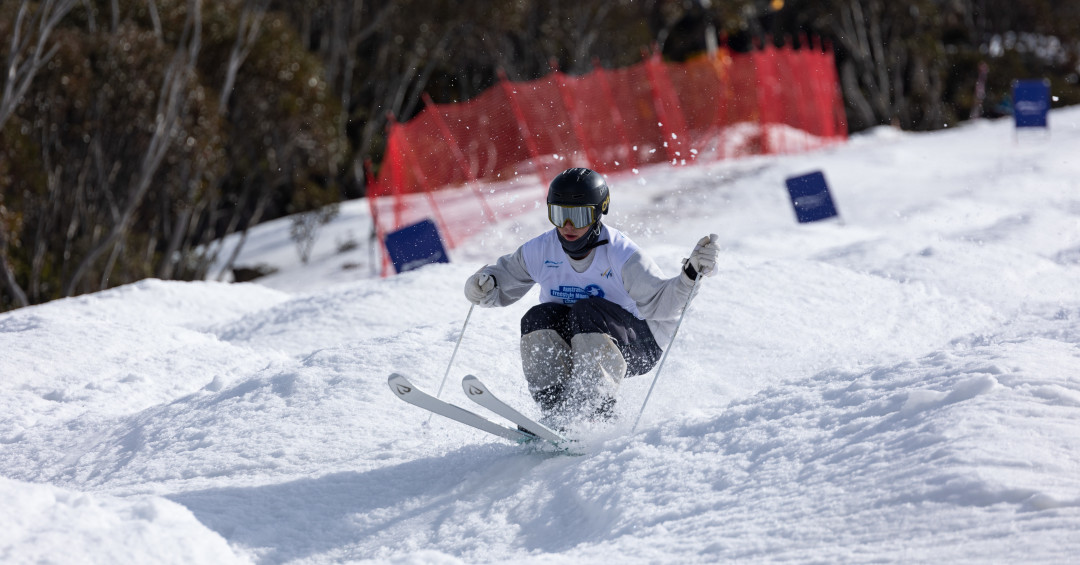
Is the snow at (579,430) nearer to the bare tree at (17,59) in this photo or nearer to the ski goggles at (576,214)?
the ski goggles at (576,214)

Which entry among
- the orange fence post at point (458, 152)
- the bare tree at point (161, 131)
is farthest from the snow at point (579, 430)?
the bare tree at point (161, 131)

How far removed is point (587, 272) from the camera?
14.4 ft

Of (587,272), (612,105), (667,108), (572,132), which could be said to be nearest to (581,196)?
(587,272)

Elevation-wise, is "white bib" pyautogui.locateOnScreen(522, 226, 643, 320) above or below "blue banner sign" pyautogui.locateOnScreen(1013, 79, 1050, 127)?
above

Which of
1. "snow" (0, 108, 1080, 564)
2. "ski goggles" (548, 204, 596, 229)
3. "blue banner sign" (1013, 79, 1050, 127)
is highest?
"ski goggles" (548, 204, 596, 229)

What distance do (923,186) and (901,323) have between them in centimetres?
891

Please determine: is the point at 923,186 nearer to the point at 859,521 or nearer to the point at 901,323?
the point at 901,323

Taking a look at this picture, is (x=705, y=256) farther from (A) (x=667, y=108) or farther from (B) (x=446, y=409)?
(A) (x=667, y=108)

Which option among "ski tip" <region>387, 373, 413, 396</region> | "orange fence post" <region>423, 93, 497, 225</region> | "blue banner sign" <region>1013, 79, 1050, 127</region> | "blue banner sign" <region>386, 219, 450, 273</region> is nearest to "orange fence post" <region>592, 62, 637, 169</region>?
"orange fence post" <region>423, 93, 497, 225</region>

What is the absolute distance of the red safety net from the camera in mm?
12805

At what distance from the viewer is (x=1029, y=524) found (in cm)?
279

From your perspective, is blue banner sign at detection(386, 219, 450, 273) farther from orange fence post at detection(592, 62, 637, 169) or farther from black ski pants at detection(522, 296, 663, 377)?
orange fence post at detection(592, 62, 637, 169)

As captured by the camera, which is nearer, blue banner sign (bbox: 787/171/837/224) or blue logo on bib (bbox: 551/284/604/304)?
blue logo on bib (bbox: 551/284/604/304)

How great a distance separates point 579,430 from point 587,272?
0.64 m
